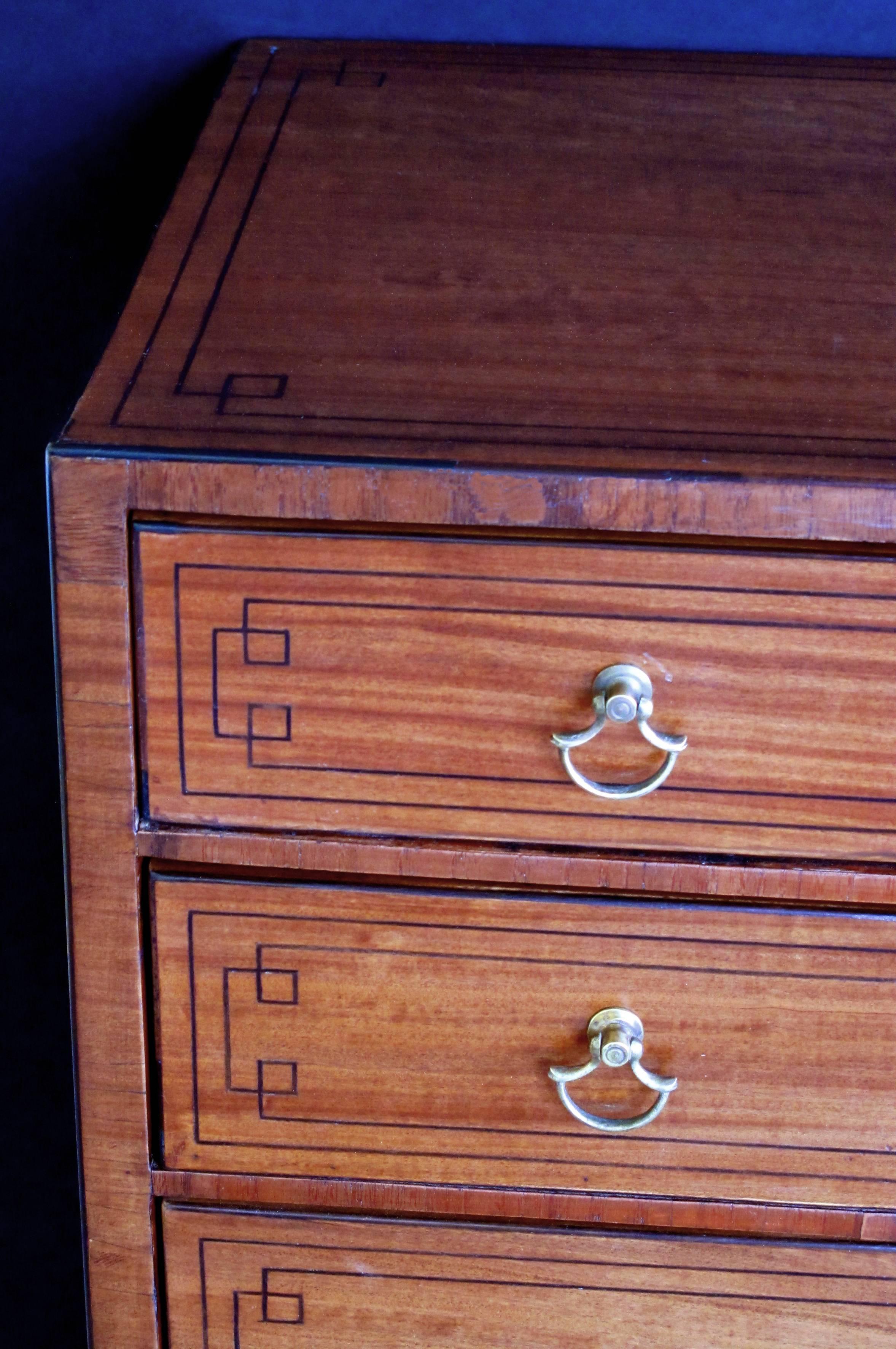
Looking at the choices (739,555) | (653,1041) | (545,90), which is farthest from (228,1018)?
(545,90)

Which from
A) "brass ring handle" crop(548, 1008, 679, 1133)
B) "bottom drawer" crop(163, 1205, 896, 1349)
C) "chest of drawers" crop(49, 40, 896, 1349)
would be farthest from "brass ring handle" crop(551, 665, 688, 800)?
"bottom drawer" crop(163, 1205, 896, 1349)

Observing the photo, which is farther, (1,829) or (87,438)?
(1,829)

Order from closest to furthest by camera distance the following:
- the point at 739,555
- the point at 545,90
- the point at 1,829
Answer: the point at 739,555, the point at 545,90, the point at 1,829

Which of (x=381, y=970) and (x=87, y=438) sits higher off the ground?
(x=87, y=438)

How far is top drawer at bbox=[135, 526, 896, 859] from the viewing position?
1.57ft

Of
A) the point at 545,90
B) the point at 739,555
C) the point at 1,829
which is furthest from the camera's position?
the point at 1,829

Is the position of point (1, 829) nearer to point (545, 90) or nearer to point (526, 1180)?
point (526, 1180)

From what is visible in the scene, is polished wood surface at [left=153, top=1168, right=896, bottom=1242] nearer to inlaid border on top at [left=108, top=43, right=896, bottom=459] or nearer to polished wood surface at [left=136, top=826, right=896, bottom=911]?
polished wood surface at [left=136, top=826, right=896, bottom=911]

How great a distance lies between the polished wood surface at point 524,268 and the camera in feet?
1.59

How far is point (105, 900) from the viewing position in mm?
526

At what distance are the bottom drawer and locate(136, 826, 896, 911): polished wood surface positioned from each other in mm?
176

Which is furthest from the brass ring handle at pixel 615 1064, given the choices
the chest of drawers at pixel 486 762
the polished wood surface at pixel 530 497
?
the polished wood surface at pixel 530 497

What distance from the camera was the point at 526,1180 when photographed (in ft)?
1.86

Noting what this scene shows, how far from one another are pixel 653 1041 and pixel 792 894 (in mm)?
91
